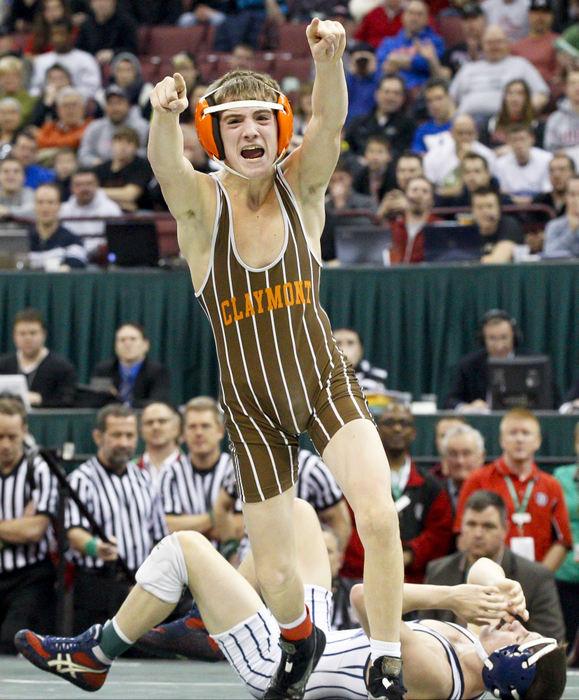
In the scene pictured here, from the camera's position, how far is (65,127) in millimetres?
13531

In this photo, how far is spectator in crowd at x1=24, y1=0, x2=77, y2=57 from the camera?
14727mm

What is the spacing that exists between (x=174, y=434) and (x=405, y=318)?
2244 millimetres

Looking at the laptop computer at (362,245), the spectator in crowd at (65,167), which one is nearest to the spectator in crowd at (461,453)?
the laptop computer at (362,245)

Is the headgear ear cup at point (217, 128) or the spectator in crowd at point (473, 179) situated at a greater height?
the spectator in crowd at point (473, 179)

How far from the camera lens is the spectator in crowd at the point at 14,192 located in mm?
11812

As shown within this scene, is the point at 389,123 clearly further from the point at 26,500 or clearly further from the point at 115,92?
the point at 26,500

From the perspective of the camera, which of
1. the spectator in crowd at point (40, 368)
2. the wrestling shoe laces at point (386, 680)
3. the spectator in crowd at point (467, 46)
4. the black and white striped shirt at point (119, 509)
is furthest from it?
the spectator in crowd at point (467, 46)

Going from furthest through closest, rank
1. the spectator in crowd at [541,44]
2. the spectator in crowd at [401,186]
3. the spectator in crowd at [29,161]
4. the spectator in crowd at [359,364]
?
the spectator in crowd at [541,44] → the spectator in crowd at [29,161] → the spectator in crowd at [401,186] → the spectator in crowd at [359,364]

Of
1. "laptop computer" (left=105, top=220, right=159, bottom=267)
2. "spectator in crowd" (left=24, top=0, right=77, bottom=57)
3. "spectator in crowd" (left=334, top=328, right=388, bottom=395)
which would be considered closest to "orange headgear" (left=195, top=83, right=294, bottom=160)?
"spectator in crowd" (left=334, top=328, right=388, bottom=395)

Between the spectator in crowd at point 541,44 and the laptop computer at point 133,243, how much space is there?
4238 millimetres

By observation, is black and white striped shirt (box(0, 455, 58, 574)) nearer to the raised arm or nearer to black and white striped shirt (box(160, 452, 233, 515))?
black and white striped shirt (box(160, 452, 233, 515))

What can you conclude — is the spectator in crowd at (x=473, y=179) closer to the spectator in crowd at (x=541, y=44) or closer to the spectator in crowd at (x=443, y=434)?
the spectator in crowd at (x=541, y=44)

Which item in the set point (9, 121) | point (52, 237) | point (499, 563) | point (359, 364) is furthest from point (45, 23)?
point (499, 563)

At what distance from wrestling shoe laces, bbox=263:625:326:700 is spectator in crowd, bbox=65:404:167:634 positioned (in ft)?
11.7
